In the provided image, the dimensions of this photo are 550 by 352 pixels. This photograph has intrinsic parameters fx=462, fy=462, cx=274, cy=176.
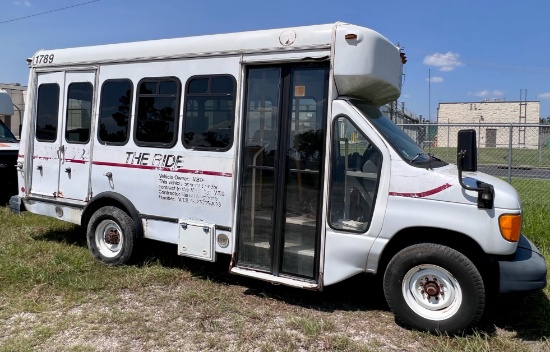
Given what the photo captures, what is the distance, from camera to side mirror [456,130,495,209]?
3688 mm

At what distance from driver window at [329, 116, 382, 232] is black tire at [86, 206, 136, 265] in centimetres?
256

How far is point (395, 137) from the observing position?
14.8 ft

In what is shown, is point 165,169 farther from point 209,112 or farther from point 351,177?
point 351,177

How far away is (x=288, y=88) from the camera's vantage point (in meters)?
4.59

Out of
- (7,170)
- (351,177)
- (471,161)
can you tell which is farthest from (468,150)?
(7,170)

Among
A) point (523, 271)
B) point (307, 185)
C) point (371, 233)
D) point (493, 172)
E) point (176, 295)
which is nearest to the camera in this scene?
point (523, 271)

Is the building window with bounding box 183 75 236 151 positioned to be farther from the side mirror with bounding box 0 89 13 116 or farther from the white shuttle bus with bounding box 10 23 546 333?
the side mirror with bounding box 0 89 13 116

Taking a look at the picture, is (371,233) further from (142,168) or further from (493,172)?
(493,172)

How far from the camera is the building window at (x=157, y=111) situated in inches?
207

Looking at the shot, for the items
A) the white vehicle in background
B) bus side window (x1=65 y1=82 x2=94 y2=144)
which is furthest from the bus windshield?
the white vehicle in background

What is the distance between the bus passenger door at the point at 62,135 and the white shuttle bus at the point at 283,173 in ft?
0.08

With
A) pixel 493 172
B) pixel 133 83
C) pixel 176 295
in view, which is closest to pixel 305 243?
pixel 176 295

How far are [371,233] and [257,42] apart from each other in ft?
7.26

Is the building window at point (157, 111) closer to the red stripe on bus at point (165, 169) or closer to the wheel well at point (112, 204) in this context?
the red stripe on bus at point (165, 169)
